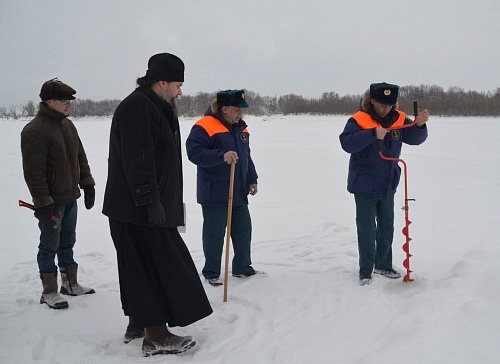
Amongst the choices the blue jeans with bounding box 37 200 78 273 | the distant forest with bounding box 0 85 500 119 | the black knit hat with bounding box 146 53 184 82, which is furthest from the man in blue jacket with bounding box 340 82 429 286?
A: the distant forest with bounding box 0 85 500 119

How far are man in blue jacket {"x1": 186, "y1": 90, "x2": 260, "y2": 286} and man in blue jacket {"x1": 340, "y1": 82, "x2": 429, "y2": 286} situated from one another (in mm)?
973

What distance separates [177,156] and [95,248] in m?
3.00

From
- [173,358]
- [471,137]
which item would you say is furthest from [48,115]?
[471,137]

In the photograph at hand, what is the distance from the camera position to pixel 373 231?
153 inches

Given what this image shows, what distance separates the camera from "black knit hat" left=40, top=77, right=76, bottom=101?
3.54 metres

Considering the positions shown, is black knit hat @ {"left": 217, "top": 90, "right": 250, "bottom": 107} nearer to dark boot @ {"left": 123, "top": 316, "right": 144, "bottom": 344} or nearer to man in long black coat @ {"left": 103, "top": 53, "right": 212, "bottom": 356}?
man in long black coat @ {"left": 103, "top": 53, "right": 212, "bottom": 356}

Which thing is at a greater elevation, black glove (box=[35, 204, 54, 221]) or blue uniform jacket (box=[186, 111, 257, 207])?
blue uniform jacket (box=[186, 111, 257, 207])

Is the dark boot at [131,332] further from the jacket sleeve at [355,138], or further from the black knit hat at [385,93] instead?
the black knit hat at [385,93]

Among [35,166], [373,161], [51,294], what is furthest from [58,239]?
[373,161]

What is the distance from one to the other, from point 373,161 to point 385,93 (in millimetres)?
579

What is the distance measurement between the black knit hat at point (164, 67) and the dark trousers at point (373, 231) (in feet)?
6.43

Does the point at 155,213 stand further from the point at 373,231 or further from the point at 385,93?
the point at 385,93

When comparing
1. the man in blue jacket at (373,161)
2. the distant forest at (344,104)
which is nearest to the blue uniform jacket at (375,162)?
the man in blue jacket at (373,161)

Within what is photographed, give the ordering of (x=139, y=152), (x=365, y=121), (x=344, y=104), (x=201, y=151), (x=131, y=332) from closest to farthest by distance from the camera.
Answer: (x=139, y=152), (x=131, y=332), (x=365, y=121), (x=201, y=151), (x=344, y=104)
